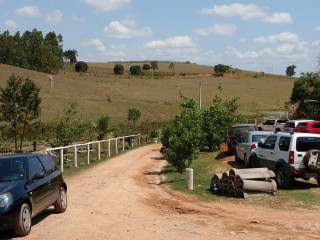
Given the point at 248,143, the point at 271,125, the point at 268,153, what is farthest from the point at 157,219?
the point at 271,125

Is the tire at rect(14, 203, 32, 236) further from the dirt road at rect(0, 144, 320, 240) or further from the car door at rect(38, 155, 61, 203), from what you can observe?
the car door at rect(38, 155, 61, 203)

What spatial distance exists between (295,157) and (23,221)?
8.73 metres

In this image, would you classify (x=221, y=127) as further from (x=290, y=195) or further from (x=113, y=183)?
(x=290, y=195)

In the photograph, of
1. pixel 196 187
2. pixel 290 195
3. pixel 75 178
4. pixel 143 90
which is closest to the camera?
pixel 290 195

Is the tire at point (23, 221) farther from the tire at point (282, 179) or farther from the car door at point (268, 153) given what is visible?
the car door at point (268, 153)

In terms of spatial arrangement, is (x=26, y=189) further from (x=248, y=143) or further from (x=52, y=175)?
(x=248, y=143)

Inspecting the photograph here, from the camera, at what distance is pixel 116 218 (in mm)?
9711

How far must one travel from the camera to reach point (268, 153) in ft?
49.8

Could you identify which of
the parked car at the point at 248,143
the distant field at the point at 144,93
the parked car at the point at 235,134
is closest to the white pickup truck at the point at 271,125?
the parked car at the point at 235,134

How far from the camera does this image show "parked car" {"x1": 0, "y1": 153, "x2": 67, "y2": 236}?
7.70m

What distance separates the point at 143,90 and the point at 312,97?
54.7 metres

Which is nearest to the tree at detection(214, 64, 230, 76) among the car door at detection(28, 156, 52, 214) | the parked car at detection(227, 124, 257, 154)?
the parked car at detection(227, 124, 257, 154)

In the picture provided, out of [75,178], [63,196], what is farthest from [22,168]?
[75,178]

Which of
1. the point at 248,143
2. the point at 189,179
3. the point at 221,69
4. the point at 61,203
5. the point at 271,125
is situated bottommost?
the point at 271,125
